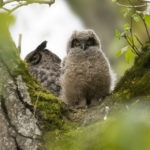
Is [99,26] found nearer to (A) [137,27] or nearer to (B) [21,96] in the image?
(A) [137,27]

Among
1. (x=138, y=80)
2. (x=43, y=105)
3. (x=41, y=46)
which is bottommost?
(x=41, y=46)

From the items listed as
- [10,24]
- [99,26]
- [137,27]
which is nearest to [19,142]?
[10,24]

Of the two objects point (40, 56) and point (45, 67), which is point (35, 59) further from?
point (45, 67)

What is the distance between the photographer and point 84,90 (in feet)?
13.0

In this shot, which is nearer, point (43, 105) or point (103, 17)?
point (43, 105)

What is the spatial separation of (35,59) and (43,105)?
2882 mm

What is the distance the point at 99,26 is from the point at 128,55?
3.07 m

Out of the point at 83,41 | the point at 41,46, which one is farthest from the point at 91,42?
the point at 41,46

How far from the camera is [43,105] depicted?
251cm

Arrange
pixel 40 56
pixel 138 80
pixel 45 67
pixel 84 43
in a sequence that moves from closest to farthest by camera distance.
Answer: pixel 138 80, pixel 84 43, pixel 45 67, pixel 40 56

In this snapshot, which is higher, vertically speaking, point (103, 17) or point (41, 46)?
point (41, 46)

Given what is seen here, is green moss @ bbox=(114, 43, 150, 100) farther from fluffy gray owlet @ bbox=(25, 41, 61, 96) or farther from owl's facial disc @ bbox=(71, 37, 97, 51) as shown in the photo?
fluffy gray owlet @ bbox=(25, 41, 61, 96)

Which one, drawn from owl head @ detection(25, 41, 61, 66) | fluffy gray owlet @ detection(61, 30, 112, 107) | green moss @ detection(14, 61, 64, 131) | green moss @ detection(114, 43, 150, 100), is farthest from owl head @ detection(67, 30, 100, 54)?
green moss @ detection(14, 61, 64, 131)

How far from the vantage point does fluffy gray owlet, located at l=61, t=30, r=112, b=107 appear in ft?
12.8
